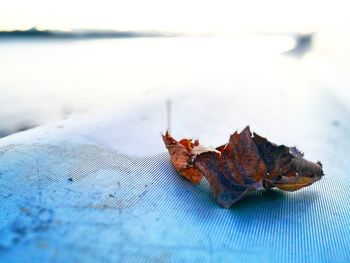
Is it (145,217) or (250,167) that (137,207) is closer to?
→ (145,217)

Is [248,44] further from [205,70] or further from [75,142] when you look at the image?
[75,142]

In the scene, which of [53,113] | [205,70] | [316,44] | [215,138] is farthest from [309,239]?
[316,44]

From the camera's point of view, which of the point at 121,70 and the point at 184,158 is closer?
the point at 184,158

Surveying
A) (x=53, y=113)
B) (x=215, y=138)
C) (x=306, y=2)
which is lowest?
(x=53, y=113)

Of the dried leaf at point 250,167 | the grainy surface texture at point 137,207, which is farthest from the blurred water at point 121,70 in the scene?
the dried leaf at point 250,167

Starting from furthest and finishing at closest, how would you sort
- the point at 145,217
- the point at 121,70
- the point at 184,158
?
the point at 121,70 → the point at 184,158 → the point at 145,217

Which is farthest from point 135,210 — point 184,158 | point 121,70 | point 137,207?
point 121,70

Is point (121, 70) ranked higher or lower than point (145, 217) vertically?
lower
